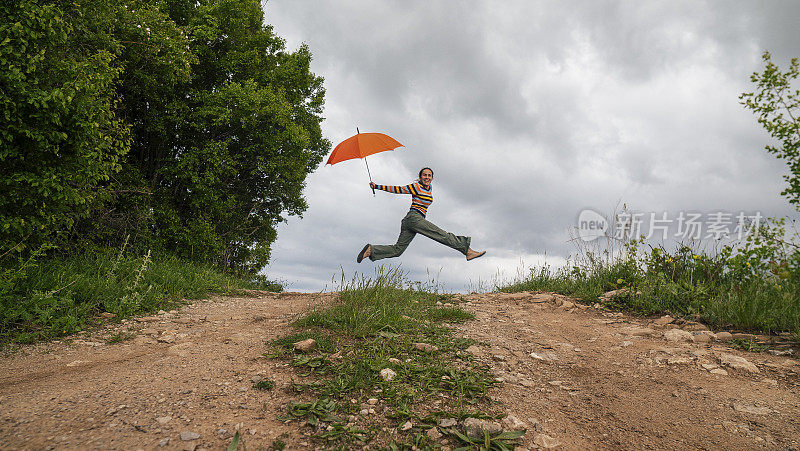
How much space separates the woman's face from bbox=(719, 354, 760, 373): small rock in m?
6.26

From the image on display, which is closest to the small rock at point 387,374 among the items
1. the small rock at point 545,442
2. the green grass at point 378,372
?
the green grass at point 378,372

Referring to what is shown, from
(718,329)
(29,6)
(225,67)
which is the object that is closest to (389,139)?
(29,6)

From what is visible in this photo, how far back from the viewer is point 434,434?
2.90 metres

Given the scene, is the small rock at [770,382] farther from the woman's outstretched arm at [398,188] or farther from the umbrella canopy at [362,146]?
the umbrella canopy at [362,146]

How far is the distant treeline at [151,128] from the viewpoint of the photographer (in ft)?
20.2

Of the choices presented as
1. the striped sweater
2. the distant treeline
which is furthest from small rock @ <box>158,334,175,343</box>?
the striped sweater

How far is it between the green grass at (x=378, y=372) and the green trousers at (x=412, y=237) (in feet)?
12.4

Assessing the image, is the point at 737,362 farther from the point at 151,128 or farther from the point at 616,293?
the point at 151,128

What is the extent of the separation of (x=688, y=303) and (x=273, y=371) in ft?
21.2

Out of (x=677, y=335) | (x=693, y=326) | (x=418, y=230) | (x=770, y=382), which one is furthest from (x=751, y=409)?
(x=418, y=230)

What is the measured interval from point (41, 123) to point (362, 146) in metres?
5.24

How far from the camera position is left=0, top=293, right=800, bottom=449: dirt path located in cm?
292

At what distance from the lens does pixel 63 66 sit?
635 cm

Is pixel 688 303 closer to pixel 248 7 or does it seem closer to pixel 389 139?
pixel 389 139
